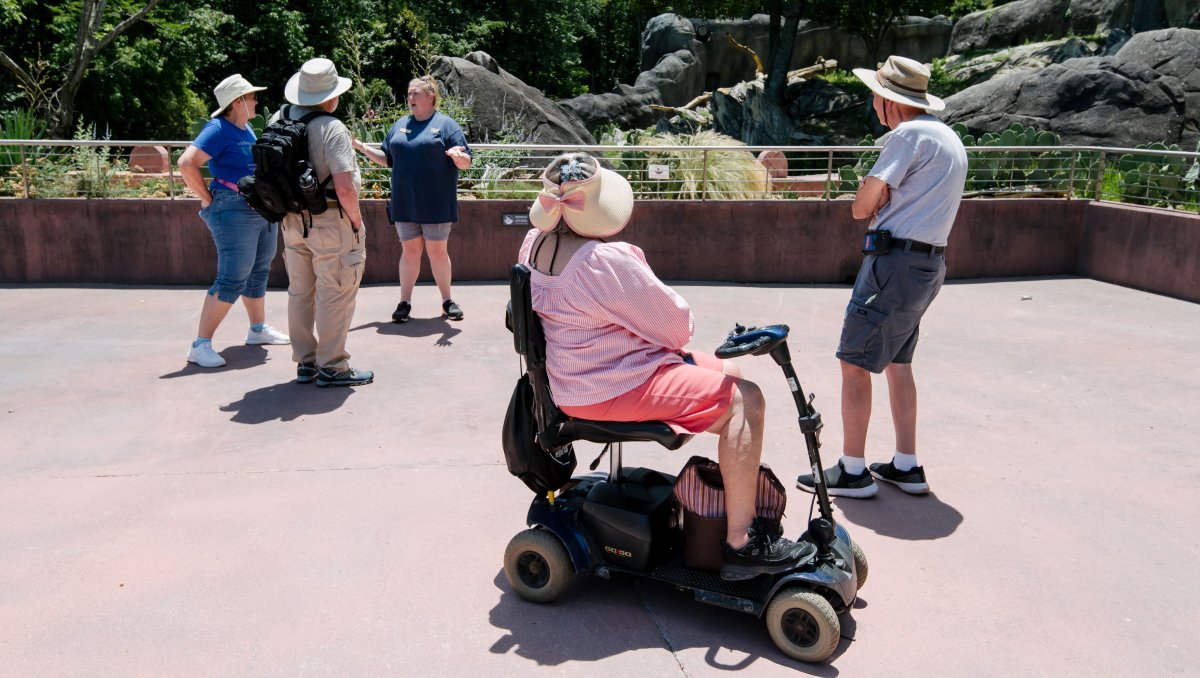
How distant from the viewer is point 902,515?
4.92 meters

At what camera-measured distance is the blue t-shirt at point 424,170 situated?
8320 millimetres

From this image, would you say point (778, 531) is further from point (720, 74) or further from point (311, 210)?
point (720, 74)

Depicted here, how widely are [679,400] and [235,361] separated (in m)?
4.76

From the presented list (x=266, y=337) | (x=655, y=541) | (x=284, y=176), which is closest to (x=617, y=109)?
(x=266, y=337)

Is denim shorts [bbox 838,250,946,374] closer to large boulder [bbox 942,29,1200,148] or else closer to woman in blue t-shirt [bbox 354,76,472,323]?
woman in blue t-shirt [bbox 354,76,472,323]

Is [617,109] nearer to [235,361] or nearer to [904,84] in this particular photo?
[235,361]

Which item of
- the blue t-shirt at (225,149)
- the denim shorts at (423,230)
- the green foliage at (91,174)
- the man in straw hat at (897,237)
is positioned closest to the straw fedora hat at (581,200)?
the man in straw hat at (897,237)

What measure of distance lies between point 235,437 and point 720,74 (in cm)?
3443

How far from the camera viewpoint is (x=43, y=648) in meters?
3.62

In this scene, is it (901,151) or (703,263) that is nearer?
(901,151)

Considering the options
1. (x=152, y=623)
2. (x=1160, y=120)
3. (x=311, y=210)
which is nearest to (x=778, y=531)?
(x=152, y=623)

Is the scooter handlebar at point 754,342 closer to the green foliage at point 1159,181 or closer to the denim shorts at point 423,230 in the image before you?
the denim shorts at point 423,230

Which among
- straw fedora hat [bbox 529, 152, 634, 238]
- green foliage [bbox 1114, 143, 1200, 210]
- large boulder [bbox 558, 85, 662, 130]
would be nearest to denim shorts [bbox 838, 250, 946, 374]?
straw fedora hat [bbox 529, 152, 634, 238]

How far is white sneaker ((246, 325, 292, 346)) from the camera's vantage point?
7.88 metres
